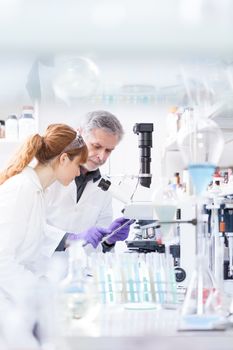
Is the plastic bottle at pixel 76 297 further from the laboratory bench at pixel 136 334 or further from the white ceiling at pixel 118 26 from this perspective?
the white ceiling at pixel 118 26

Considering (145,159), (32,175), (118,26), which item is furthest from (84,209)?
(118,26)

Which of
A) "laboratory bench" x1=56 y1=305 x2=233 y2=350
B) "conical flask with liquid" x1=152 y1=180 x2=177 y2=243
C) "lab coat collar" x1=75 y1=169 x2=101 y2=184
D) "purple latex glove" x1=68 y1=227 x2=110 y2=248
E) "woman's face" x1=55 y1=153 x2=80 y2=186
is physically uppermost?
"woman's face" x1=55 y1=153 x2=80 y2=186

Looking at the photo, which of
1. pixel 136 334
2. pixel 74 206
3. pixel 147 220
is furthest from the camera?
pixel 74 206

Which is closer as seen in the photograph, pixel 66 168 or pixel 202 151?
pixel 202 151

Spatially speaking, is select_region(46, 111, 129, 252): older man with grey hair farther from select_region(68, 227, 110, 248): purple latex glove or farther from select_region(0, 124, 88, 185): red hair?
select_region(0, 124, 88, 185): red hair

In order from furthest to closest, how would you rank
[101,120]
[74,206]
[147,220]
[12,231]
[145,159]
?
[74,206], [147,220], [12,231], [145,159], [101,120]

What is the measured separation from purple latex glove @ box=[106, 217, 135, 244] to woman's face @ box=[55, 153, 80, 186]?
456 millimetres

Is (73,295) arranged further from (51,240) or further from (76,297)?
(51,240)

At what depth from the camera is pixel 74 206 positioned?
3.16 m

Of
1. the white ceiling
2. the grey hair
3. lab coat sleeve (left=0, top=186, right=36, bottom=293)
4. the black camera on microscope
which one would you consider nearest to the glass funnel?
the grey hair

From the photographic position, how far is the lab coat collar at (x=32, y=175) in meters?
2.24

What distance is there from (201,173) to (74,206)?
2.24 metres

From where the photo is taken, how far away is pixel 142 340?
657 mm

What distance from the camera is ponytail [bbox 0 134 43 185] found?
2.29 metres
